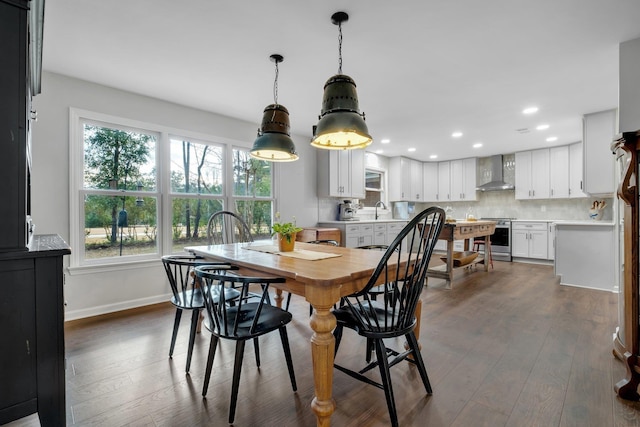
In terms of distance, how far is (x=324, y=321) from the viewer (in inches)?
57.4

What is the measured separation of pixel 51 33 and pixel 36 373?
242cm

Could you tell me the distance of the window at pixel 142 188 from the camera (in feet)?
10.5

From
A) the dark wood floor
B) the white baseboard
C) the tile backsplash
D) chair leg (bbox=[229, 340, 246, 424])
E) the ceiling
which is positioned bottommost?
the dark wood floor

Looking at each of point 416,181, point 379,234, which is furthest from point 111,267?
point 416,181

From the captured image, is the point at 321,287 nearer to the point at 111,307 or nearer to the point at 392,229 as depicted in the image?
the point at 111,307

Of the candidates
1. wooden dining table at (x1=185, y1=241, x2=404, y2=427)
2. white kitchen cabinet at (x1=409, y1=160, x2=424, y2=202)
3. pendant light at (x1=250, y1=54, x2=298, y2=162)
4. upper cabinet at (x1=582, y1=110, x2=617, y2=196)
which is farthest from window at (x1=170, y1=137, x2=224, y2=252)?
white kitchen cabinet at (x1=409, y1=160, x2=424, y2=202)

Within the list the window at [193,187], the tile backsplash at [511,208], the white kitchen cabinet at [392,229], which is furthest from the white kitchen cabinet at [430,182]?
the window at [193,187]

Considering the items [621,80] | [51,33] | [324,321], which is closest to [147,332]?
[324,321]

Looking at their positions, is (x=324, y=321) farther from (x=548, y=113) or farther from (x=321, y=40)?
(x=548, y=113)

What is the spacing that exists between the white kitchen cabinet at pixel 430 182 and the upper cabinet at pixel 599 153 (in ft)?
12.9

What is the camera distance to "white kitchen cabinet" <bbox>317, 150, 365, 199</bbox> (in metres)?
5.39

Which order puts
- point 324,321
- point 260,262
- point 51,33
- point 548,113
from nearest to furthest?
point 324,321
point 260,262
point 51,33
point 548,113

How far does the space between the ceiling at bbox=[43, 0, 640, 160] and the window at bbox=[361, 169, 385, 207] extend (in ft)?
9.61

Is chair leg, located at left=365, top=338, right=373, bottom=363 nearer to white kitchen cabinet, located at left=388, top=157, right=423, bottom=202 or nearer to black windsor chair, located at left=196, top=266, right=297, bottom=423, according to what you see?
black windsor chair, located at left=196, top=266, right=297, bottom=423
